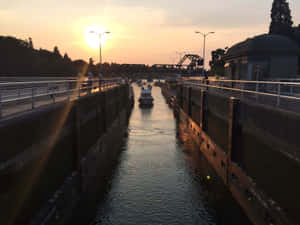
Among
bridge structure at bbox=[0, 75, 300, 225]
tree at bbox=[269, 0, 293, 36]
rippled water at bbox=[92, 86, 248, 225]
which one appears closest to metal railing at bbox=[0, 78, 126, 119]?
bridge structure at bbox=[0, 75, 300, 225]

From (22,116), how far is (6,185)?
2.42m

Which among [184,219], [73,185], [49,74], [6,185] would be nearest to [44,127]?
[6,185]

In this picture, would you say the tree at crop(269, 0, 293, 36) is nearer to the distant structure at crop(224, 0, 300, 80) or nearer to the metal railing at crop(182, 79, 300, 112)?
the distant structure at crop(224, 0, 300, 80)

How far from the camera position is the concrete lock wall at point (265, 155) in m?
8.85

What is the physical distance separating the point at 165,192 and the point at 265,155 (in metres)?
7.52

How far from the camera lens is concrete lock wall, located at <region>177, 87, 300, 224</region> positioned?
29.0 feet

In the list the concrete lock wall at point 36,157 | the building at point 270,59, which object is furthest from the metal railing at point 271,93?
the concrete lock wall at point 36,157

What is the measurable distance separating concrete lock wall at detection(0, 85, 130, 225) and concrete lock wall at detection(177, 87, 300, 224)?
29.4 feet

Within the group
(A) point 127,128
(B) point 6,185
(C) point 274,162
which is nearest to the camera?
(B) point 6,185

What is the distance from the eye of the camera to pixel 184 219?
13438 millimetres

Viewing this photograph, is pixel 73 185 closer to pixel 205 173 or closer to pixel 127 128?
pixel 205 173

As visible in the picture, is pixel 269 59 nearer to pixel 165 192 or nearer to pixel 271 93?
pixel 271 93

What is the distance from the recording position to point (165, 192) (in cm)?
1647

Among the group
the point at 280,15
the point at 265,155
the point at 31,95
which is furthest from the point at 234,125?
the point at 280,15
